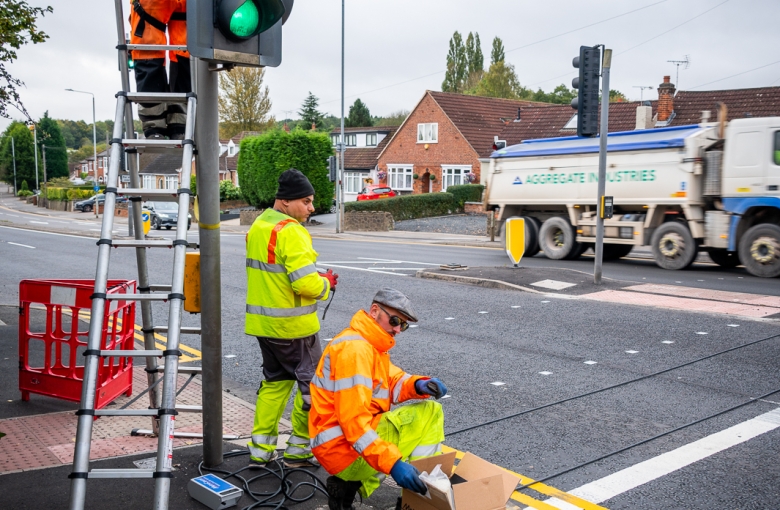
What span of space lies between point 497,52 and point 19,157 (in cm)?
6472

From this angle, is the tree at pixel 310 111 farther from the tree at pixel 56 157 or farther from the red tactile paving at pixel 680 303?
the red tactile paving at pixel 680 303

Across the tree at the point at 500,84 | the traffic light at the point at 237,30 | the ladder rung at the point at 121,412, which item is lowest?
the ladder rung at the point at 121,412

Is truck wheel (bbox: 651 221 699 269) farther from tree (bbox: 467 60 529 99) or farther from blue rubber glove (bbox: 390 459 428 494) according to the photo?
tree (bbox: 467 60 529 99)

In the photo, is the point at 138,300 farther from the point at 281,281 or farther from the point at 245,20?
the point at 245,20

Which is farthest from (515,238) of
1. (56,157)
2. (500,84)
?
(56,157)

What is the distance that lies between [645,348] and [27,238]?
25921mm

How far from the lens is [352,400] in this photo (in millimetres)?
3867

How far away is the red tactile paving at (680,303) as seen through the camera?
1068 cm

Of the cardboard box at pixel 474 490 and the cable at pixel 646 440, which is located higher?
the cardboard box at pixel 474 490

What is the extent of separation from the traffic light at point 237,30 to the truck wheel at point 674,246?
14233 millimetres

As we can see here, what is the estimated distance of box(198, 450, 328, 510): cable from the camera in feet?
14.3

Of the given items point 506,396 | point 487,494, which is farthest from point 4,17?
point 487,494

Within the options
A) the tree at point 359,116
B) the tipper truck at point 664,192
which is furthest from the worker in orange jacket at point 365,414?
the tree at point 359,116

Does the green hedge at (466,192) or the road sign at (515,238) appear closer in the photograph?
the road sign at (515,238)
